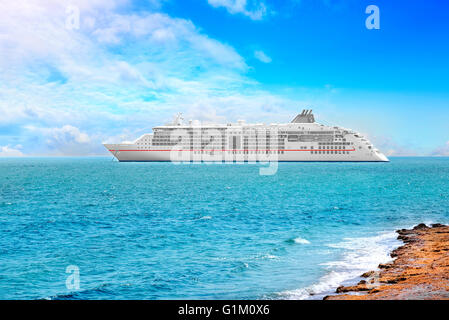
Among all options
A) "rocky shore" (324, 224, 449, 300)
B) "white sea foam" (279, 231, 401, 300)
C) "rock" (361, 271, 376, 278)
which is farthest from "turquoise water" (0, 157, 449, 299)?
"rocky shore" (324, 224, 449, 300)

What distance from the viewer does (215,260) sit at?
20.0 metres

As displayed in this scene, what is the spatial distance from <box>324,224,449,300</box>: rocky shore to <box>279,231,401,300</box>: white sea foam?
0.68 meters

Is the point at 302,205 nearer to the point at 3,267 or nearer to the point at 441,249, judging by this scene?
the point at 441,249

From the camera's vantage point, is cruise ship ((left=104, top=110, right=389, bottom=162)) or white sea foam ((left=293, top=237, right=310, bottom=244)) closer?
white sea foam ((left=293, top=237, right=310, bottom=244))

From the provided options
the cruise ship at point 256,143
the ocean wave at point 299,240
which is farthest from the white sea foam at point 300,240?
the cruise ship at point 256,143

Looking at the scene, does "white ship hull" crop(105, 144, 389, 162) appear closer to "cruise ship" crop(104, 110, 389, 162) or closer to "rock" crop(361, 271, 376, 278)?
"cruise ship" crop(104, 110, 389, 162)

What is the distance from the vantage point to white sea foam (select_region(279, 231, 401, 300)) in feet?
49.9

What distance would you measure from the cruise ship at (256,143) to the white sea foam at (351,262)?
115564 mm

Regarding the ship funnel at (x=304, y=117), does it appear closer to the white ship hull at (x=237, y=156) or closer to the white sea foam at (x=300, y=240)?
the white ship hull at (x=237, y=156)

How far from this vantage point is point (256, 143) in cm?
14188

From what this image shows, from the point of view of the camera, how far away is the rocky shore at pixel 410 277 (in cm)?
1302
